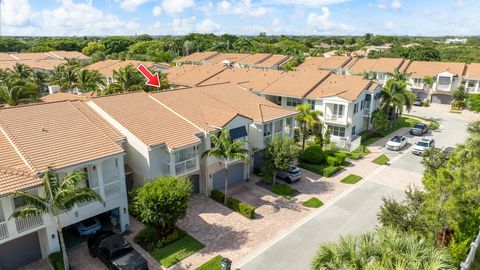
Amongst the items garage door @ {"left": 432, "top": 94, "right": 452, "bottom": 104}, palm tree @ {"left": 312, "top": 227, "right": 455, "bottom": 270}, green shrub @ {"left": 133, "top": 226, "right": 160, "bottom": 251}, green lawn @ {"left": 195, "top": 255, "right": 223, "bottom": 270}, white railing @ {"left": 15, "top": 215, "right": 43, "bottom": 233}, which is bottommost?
green lawn @ {"left": 195, "top": 255, "right": 223, "bottom": 270}

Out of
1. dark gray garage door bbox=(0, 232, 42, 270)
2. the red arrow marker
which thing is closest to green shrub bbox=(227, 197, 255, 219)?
dark gray garage door bbox=(0, 232, 42, 270)

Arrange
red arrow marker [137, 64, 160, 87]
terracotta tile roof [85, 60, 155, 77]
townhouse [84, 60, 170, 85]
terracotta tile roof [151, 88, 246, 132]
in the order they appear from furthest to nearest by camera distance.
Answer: terracotta tile roof [85, 60, 155, 77] → townhouse [84, 60, 170, 85] → red arrow marker [137, 64, 160, 87] → terracotta tile roof [151, 88, 246, 132]

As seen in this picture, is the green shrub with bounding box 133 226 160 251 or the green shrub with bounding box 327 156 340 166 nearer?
the green shrub with bounding box 133 226 160 251

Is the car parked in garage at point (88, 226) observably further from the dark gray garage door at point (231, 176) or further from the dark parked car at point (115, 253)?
the dark gray garage door at point (231, 176)

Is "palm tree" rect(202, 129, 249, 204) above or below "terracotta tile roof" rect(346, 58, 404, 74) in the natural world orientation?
below

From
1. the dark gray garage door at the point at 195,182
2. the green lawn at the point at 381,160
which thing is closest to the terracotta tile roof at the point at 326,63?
the green lawn at the point at 381,160

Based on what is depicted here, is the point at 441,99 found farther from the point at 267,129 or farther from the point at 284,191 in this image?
the point at 284,191

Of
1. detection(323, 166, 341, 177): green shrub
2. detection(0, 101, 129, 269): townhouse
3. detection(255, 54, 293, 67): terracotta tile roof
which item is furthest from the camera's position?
detection(255, 54, 293, 67): terracotta tile roof

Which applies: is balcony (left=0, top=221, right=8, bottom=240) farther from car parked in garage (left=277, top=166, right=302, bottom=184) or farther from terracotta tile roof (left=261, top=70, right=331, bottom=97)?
terracotta tile roof (left=261, top=70, right=331, bottom=97)
